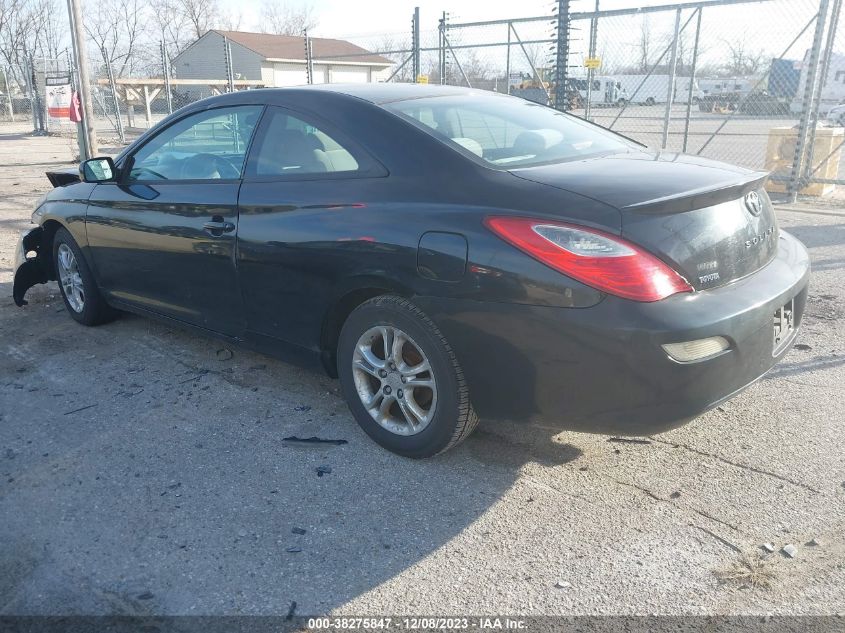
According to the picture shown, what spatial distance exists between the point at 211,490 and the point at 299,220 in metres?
1.28

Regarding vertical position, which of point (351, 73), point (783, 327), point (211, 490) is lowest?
point (211, 490)

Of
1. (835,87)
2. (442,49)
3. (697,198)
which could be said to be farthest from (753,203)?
(835,87)

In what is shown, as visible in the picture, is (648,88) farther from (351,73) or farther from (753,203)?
(351,73)

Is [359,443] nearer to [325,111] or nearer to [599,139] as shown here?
[325,111]

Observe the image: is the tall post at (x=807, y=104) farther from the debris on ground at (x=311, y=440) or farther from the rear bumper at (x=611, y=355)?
the debris on ground at (x=311, y=440)

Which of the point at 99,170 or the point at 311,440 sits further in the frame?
the point at 99,170

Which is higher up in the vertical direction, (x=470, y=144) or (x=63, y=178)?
(x=470, y=144)

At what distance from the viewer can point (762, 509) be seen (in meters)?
2.80

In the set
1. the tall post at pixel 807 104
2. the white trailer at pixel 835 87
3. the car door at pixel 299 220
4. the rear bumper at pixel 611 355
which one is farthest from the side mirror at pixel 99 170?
the white trailer at pixel 835 87

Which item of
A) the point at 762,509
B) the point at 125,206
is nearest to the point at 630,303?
the point at 762,509

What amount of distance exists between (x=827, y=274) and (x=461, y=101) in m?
4.07

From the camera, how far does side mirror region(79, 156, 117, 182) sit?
14.7 feet

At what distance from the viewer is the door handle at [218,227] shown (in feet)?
12.0

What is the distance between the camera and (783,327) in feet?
9.91
